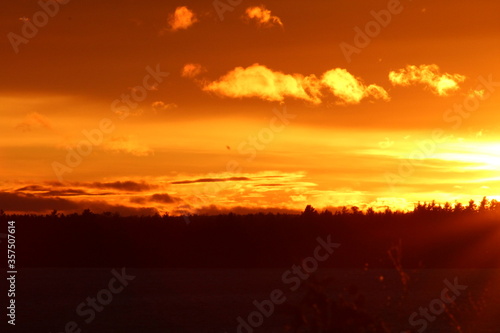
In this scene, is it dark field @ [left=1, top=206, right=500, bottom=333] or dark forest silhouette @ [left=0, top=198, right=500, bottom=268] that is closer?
dark field @ [left=1, top=206, right=500, bottom=333]

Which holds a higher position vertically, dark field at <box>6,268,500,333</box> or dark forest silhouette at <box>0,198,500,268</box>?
dark forest silhouette at <box>0,198,500,268</box>

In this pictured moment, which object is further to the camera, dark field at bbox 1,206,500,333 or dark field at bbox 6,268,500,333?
dark field at bbox 1,206,500,333

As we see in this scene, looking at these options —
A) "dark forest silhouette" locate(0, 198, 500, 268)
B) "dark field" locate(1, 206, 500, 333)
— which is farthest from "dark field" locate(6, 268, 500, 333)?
"dark forest silhouette" locate(0, 198, 500, 268)

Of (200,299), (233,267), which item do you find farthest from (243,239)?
(200,299)

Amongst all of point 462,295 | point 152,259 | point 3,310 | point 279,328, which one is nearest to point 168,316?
point 279,328

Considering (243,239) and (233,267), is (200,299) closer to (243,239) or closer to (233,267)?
(233,267)

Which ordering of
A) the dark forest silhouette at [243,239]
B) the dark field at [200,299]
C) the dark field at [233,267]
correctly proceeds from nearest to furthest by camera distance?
1. the dark field at [200,299]
2. the dark field at [233,267]
3. the dark forest silhouette at [243,239]

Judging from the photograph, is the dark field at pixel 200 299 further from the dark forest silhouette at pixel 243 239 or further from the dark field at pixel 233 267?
the dark forest silhouette at pixel 243 239

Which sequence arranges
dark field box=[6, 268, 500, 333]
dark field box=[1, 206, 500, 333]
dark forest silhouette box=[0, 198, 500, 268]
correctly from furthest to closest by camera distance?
dark forest silhouette box=[0, 198, 500, 268] → dark field box=[1, 206, 500, 333] → dark field box=[6, 268, 500, 333]

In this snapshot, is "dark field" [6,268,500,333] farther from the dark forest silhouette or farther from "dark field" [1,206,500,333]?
the dark forest silhouette

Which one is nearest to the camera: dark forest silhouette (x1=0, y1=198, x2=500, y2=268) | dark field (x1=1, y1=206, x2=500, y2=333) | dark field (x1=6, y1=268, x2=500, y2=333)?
dark field (x1=6, y1=268, x2=500, y2=333)

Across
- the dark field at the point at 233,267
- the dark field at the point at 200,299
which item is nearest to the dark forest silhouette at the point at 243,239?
the dark field at the point at 233,267

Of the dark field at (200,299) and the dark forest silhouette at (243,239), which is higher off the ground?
the dark forest silhouette at (243,239)

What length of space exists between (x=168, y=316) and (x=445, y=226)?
1575 inches
